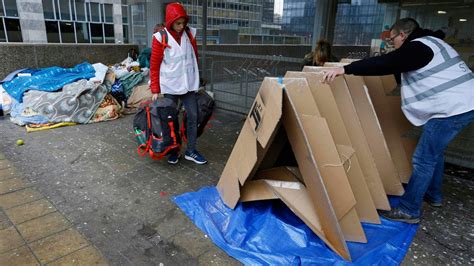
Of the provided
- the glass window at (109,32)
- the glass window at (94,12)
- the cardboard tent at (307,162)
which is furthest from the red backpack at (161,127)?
the glass window at (109,32)

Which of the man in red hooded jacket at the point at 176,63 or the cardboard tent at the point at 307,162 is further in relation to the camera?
the man in red hooded jacket at the point at 176,63

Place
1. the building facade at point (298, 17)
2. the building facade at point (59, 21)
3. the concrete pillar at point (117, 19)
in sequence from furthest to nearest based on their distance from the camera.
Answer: the concrete pillar at point (117, 19) → the building facade at point (59, 21) → the building facade at point (298, 17)

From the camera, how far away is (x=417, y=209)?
2662 mm

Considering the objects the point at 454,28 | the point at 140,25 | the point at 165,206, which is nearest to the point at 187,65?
the point at 165,206

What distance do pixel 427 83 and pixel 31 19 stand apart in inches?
804

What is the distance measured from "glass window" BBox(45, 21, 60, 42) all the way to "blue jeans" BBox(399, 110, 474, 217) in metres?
20.4

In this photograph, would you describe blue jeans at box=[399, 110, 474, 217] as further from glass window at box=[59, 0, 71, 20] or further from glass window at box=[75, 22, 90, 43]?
glass window at box=[59, 0, 71, 20]

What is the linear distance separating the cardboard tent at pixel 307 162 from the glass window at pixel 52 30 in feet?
64.5

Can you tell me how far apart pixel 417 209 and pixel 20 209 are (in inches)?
132

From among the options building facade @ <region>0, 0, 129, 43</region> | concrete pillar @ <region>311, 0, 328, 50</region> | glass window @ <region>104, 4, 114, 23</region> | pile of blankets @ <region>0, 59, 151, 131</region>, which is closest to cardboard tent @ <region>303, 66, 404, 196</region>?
concrete pillar @ <region>311, 0, 328, 50</region>

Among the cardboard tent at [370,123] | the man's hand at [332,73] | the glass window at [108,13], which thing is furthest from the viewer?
the glass window at [108,13]

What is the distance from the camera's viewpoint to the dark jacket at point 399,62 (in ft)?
7.55

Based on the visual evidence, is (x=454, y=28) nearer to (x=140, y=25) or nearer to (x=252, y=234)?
(x=252, y=234)

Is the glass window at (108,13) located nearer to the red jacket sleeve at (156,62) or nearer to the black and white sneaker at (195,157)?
the red jacket sleeve at (156,62)
